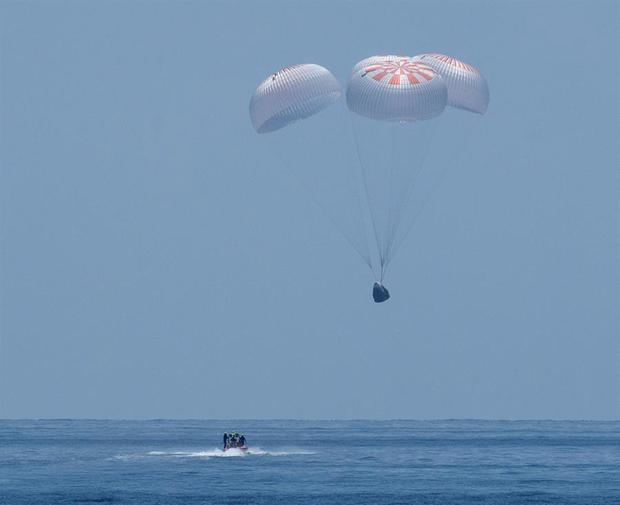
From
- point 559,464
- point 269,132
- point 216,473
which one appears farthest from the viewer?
point 559,464

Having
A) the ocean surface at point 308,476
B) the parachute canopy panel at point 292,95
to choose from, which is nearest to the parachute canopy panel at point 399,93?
the parachute canopy panel at point 292,95

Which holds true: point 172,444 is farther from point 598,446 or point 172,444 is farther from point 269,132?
point 269,132

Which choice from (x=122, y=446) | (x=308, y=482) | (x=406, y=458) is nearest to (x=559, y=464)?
(x=406, y=458)

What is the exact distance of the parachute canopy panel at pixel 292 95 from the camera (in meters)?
49.9

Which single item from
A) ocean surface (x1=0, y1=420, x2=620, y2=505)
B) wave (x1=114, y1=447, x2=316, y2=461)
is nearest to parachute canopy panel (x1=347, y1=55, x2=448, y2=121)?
ocean surface (x1=0, y1=420, x2=620, y2=505)

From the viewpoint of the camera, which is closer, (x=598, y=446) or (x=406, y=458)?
(x=406, y=458)

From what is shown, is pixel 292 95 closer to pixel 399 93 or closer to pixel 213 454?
pixel 399 93

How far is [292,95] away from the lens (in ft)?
164

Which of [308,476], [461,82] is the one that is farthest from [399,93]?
[308,476]

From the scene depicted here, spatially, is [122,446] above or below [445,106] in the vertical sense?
below

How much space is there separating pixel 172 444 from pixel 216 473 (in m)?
35.0

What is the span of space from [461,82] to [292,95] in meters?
6.28

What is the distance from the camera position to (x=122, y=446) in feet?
298

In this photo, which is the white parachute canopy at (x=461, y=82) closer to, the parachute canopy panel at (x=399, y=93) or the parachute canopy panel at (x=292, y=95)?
the parachute canopy panel at (x=399, y=93)
